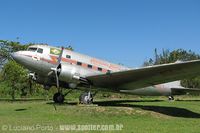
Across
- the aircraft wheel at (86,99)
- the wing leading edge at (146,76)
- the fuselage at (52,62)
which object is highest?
the fuselage at (52,62)

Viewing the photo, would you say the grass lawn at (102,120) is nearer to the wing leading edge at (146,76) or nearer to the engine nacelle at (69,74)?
the wing leading edge at (146,76)

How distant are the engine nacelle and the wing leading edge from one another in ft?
2.78

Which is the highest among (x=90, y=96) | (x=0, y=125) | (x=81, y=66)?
(x=81, y=66)

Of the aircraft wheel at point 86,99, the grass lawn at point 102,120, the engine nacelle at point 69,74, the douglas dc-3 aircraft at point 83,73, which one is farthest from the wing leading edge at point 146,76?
the grass lawn at point 102,120

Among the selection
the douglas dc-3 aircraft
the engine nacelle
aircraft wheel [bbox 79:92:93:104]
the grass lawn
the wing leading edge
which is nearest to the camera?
the grass lawn

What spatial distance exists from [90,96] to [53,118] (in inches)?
209

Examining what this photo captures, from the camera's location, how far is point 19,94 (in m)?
39.5

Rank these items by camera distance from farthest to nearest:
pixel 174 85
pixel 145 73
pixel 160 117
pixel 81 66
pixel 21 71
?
pixel 21 71, pixel 174 85, pixel 81 66, pixel 145 73, pixel 160 117

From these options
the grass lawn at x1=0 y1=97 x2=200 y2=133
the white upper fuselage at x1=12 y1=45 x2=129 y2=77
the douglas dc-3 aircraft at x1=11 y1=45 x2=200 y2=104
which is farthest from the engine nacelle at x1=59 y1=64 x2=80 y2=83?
the grass lawn at x1=0 y1=97 x2=200 y2=133

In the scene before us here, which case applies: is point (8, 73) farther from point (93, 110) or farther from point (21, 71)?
point (93, 110)

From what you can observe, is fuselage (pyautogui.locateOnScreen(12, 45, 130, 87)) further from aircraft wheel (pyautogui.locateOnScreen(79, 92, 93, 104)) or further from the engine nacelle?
aircraft wheel (pyautogui.locateOnScreen(79, 92, 93, 104))

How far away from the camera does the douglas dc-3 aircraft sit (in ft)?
61.0

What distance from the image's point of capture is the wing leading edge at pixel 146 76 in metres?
16.5

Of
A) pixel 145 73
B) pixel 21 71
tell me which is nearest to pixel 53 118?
pixel 145 73
